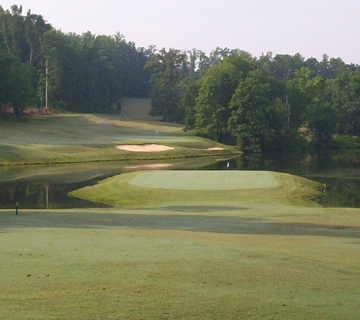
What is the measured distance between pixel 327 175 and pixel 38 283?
144ft

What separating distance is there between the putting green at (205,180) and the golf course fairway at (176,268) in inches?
578

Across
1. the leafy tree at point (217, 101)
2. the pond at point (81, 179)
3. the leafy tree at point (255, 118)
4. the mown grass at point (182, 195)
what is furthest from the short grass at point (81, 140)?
the mown grass at point (182, 195)

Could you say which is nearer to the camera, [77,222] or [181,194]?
[77,222]

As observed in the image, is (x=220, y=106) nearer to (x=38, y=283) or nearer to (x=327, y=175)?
(x=327, y=175)

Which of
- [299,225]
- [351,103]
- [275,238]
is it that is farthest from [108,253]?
[351,103]

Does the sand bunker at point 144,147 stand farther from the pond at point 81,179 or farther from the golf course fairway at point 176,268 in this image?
the golf course fairway at point 176,268

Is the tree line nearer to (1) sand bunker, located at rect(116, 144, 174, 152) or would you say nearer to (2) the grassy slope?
(1) sand bunker, located at rect(116, 144, 174, 152)

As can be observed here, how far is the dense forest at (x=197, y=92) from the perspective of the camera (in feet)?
293

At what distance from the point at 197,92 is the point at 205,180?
2801 inches

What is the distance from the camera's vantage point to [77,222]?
56.8 feet

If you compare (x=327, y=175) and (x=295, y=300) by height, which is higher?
(x=295, y=300)

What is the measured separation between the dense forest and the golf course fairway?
7156cm

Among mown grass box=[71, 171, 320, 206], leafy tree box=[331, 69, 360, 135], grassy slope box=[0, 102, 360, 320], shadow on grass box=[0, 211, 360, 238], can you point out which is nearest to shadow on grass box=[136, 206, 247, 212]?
mown grass box=[71, 171, 320, 206]

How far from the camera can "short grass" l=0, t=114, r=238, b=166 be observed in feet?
198
